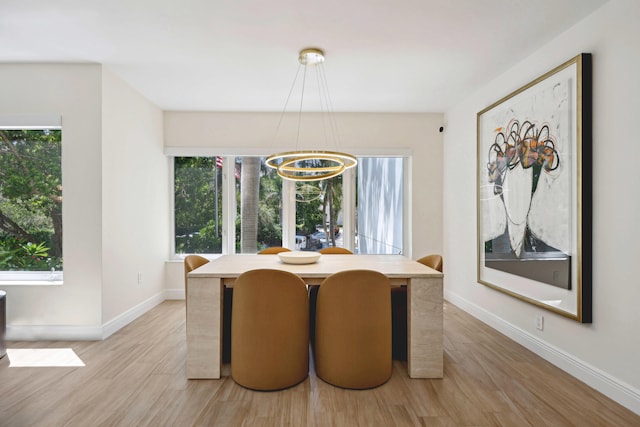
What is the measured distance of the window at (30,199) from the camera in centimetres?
309

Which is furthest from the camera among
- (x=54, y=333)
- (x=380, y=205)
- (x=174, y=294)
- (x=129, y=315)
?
(x=380, y=205)

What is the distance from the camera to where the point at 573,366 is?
2318 millimetres

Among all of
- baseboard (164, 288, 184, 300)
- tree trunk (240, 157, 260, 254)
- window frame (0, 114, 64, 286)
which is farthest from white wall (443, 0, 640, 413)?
window frame (0, 114, 64, 286)

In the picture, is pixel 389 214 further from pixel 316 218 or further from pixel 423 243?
pixel 316 218

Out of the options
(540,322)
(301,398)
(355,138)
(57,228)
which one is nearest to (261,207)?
(355,138)

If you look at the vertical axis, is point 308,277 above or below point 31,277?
above

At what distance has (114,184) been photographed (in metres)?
3.21

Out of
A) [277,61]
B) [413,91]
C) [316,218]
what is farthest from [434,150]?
[277,61]

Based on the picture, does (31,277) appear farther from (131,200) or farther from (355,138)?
(355,138)

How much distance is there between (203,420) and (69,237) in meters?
2.18

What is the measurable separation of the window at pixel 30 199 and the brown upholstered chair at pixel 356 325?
2696mm

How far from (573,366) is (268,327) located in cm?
212

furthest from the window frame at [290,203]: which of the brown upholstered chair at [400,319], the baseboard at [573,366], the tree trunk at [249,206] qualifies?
the brown upholstered chair at [400,319]

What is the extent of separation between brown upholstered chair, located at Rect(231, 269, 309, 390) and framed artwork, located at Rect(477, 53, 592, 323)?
186 centimetres
